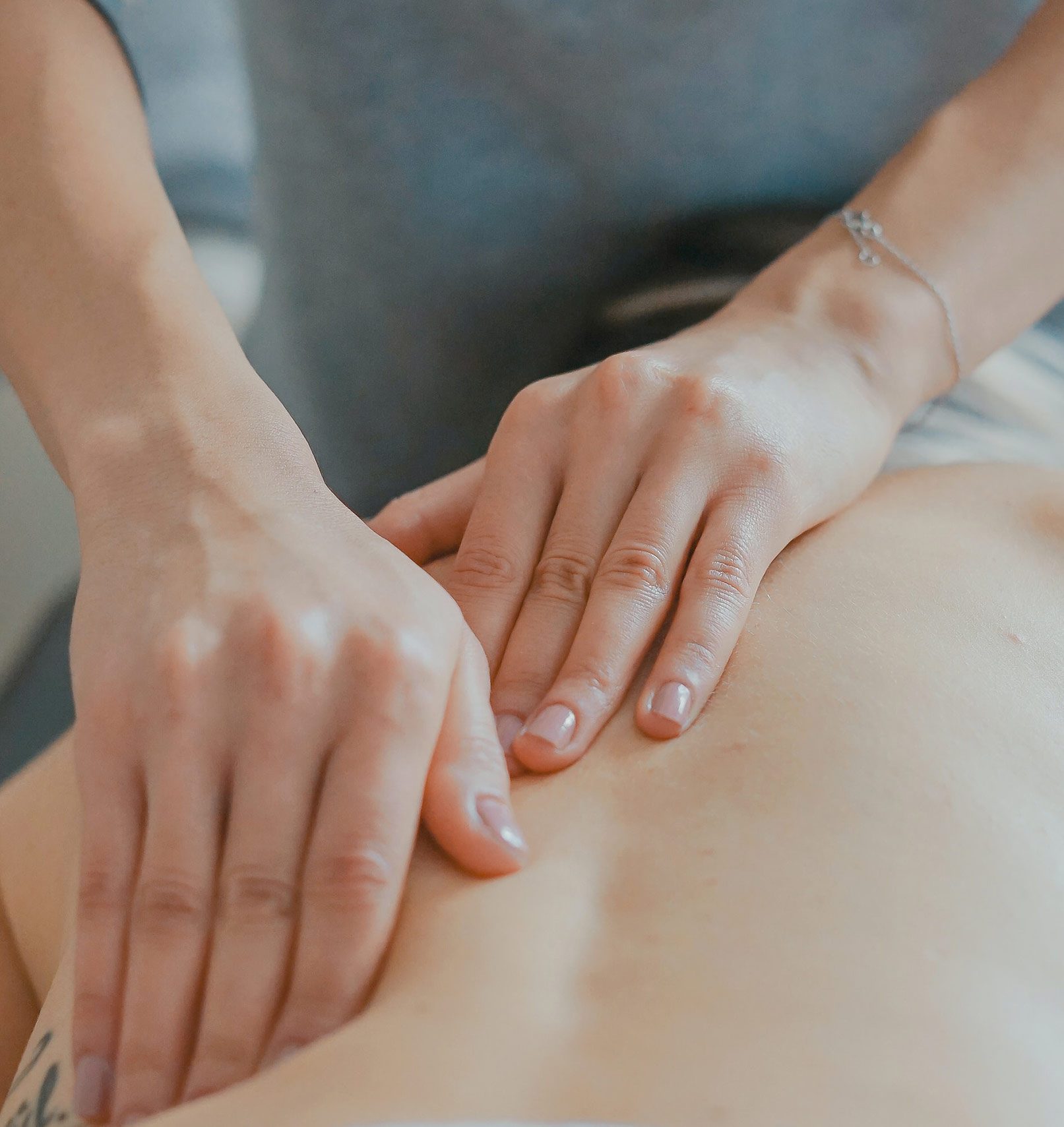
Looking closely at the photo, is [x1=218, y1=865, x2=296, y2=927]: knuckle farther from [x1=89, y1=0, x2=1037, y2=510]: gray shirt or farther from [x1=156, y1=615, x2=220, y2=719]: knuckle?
[x1=89, y1=0, x2=1037, y2=510]: gray shirt

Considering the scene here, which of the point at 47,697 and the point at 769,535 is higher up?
the point at 769,535

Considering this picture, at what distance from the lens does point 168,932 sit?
1.69ft

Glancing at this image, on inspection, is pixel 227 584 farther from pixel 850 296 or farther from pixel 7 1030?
pixel 850 296

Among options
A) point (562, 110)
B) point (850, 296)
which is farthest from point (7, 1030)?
point (562, 110)

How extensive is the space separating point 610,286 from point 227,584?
0.84 meters

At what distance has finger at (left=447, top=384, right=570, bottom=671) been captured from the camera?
72 centimetres

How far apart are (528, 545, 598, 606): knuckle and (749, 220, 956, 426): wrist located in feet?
1.12

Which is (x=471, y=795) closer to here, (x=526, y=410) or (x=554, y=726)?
(x=554, y=726)

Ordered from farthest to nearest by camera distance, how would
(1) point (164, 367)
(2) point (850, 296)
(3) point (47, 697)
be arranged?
(3) point (47, 697) → (2) point (850, 296) → (1) point (164, 367)

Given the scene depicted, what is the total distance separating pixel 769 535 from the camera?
0.72m

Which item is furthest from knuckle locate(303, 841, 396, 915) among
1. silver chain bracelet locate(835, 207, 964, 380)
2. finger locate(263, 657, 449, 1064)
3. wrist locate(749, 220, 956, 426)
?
silver chain bracelet locate(835, 207, 964, 380)

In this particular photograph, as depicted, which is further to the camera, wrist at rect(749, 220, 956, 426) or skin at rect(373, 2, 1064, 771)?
wrist at rect(749, 220, 956, 426)

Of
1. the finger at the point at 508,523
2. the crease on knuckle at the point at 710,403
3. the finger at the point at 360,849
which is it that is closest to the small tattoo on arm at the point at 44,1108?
the finger at the point at 360,849

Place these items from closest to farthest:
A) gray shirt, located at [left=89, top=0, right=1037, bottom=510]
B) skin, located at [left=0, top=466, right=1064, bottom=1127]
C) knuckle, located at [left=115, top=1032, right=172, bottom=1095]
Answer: skin, located at [left=0, top=466, right=1064, bottom=1127] < knuckle, located at [left=115, top=1032, right=172, bottom=1095] < gray shirt, located at [left=89, top=0, right=1037, bottom=510]
